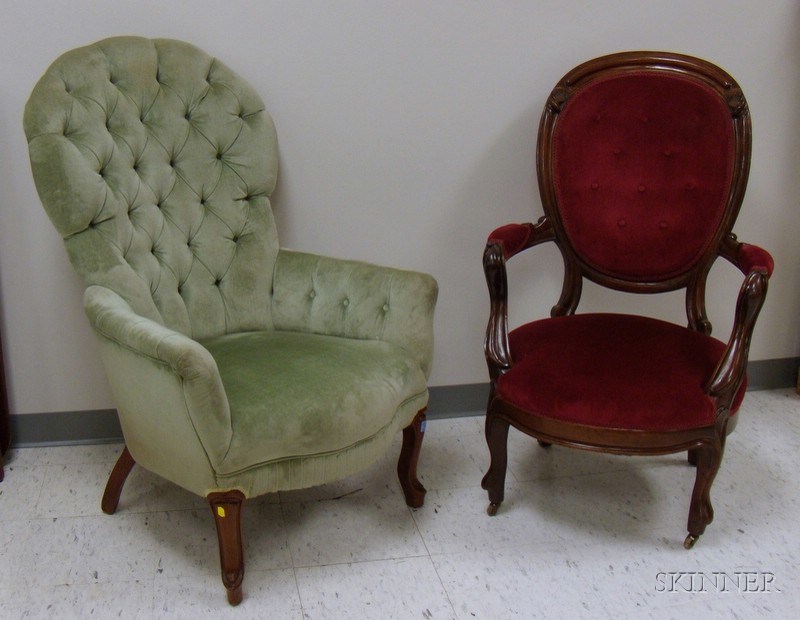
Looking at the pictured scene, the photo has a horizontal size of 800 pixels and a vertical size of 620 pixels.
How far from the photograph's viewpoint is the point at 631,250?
2291 mm

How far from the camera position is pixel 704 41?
2553 millimetres

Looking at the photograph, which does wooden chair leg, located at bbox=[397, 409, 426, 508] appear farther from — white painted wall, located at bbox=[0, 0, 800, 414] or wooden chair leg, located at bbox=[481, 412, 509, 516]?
white painted wall, located at bbox=[0, 0, 800, 414]

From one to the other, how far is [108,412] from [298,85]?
1.12m

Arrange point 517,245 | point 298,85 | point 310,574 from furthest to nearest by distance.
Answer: point 298,85 < point 517,245 < point 310,574

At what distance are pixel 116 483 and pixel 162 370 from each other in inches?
24.6

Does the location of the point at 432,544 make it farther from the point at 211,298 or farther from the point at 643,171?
the point at 643,171

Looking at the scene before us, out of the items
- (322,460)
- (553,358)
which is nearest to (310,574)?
(322,460)

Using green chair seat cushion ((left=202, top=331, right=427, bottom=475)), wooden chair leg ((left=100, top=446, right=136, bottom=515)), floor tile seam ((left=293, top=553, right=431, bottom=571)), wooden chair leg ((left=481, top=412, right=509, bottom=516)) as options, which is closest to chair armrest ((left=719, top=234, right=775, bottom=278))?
wooden chair leg ((left=481, top=412, right=509, bottom=516))

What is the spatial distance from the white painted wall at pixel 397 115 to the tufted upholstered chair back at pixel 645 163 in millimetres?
270

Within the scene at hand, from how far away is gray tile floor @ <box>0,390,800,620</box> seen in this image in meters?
1.88

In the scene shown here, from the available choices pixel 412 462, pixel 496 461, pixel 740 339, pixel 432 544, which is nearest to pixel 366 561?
pixel 432 544

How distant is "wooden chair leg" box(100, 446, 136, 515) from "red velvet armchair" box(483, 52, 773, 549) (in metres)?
0.93

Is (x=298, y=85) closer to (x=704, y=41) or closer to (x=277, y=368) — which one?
(x=277, y=368)

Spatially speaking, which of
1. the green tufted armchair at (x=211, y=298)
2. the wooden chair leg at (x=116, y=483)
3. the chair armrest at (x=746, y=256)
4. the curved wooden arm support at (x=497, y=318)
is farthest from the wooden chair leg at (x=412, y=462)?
the chair armrest at (x=746, y=256)
